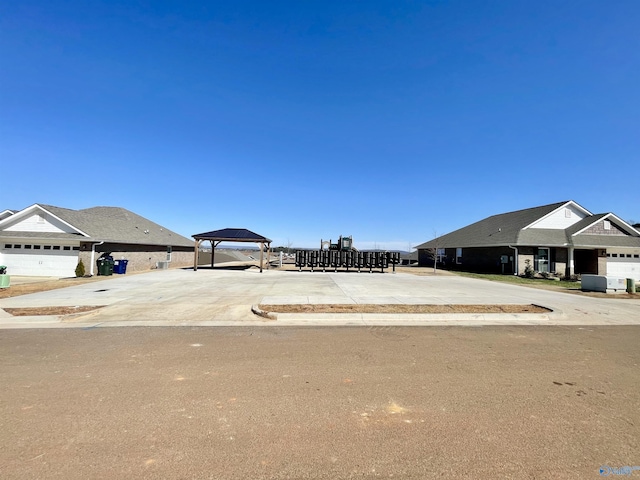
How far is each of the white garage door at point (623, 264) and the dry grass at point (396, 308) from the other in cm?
2388

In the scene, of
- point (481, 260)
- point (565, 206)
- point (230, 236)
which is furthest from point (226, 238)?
point (565, 206)

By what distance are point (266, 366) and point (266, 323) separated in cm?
313

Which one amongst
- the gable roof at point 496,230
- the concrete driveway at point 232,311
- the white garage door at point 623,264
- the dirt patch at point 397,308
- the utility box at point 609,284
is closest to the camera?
the concrete driveway at point 232,311

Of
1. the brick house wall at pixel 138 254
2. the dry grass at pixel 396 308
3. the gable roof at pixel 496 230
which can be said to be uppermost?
the gable roof at pixel 496 230

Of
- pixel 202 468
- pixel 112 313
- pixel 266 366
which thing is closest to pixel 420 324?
pixel 266 366

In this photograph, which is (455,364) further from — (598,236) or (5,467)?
(598,236)

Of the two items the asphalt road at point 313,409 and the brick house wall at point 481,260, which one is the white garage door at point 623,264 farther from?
the asphalt road at point 313,409

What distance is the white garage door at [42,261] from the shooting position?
834 inches

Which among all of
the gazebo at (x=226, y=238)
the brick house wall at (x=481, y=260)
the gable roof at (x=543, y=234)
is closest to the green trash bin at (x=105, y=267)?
the gazebo at (x=226, y=238)

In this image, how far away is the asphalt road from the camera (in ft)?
9.30

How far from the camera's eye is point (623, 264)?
90.2ft

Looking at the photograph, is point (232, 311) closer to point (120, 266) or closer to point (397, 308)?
point (397, 308)

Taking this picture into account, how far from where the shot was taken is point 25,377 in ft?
15.1

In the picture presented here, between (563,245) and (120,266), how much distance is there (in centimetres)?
3357
